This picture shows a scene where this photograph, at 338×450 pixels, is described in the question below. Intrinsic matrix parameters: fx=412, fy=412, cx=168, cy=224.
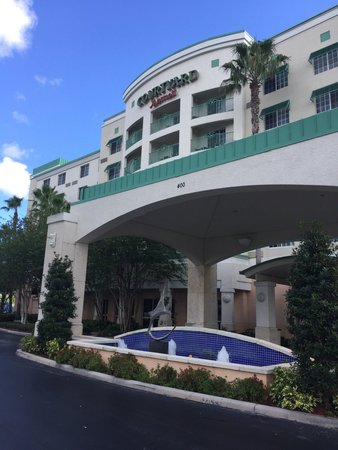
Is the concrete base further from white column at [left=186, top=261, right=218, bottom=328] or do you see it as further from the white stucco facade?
white column at [left=186, top=261, right=218, bottom=328]

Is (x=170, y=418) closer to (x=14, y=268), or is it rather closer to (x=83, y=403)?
(x=83, y=403)

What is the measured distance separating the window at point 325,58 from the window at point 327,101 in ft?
6.27

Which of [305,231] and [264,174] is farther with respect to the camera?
[264,174]

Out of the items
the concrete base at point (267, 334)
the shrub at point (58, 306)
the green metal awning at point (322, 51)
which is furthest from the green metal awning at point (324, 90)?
the shrub at point (58, 306)

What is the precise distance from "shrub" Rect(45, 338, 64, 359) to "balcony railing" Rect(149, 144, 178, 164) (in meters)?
24.0

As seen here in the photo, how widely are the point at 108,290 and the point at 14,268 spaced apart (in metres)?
6.95

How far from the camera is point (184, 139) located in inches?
1383

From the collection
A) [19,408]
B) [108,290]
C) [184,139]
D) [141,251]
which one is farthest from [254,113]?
[19,408]

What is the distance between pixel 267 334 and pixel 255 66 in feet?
60.0

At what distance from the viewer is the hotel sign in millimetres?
36094

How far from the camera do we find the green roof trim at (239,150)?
11.2 m

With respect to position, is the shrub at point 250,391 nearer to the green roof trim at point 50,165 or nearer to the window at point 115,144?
the window at point 115,144

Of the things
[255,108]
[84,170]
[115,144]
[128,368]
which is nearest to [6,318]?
[84,170]

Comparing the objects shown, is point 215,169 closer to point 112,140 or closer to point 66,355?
point 66,355
